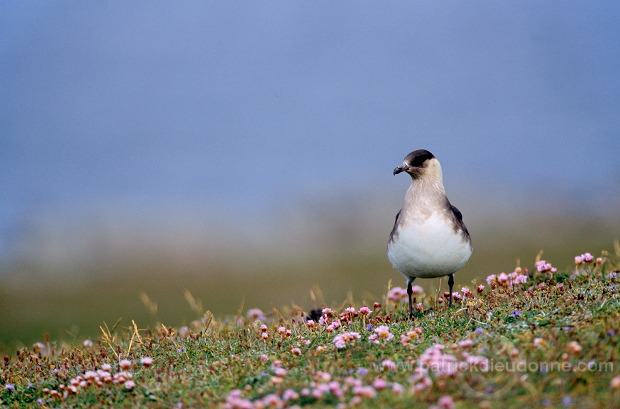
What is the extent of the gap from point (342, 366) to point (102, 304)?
1974 cm

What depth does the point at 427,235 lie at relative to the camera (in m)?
8.14

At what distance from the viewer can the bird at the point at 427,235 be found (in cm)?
816

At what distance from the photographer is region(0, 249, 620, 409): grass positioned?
516 centimetres

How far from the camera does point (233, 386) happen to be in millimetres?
6117

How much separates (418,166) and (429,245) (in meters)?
1.20

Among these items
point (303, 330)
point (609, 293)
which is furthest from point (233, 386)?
point (609, 293)

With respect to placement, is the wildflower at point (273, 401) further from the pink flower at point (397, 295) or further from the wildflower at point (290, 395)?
the pink flower at point (397, 295)

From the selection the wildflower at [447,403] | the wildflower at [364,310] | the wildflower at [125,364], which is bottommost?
the wildflower at [125,364]

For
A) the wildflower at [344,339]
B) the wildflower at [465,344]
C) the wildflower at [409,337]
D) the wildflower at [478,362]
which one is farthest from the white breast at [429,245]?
the wildflower at [478,362]

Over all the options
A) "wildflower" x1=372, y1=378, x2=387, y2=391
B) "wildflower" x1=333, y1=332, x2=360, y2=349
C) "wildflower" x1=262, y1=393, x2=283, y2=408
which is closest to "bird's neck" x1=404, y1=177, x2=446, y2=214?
"wildflower" x1=333, y1=332, x2=360, y2=349

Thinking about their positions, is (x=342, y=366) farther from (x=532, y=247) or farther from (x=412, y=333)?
(x=532, y=247)

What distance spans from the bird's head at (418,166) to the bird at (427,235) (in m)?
0.01

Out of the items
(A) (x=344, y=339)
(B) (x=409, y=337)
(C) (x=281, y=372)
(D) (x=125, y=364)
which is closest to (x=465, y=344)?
(B) (x=409, y=337)

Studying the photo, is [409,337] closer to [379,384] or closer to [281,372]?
[281,372]
